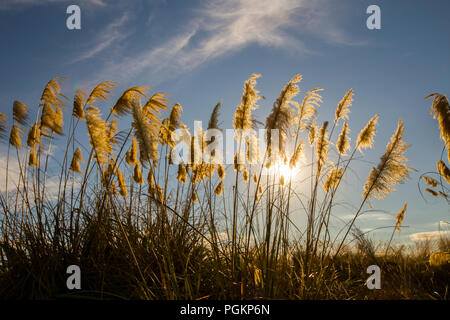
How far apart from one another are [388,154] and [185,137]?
99.1 inches

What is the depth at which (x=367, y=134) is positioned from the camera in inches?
166

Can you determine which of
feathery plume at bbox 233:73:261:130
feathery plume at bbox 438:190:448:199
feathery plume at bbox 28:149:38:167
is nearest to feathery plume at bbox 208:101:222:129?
feathery plume at bbox 233:73:261:130

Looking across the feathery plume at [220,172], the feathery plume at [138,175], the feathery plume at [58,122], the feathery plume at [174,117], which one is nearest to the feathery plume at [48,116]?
the feathery plume at [58,122]

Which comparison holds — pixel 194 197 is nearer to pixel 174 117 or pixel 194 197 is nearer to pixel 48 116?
pixel 174 117

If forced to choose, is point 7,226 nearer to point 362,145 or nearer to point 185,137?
point 185,137

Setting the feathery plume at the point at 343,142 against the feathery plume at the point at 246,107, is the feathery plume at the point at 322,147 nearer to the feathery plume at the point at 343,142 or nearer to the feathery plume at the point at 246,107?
the feathery plume at the point at 343,142

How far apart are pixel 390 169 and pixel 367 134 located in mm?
510

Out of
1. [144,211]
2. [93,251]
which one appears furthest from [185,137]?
[93,251]

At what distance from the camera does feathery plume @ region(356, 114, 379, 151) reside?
4.21 metres

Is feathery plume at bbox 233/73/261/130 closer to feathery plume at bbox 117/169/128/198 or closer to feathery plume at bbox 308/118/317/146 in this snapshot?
feathery plume at bbox 308/118/317/146

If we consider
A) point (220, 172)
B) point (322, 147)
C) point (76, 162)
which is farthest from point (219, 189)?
point (76, 162)

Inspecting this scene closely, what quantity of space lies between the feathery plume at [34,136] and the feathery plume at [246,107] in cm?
314
